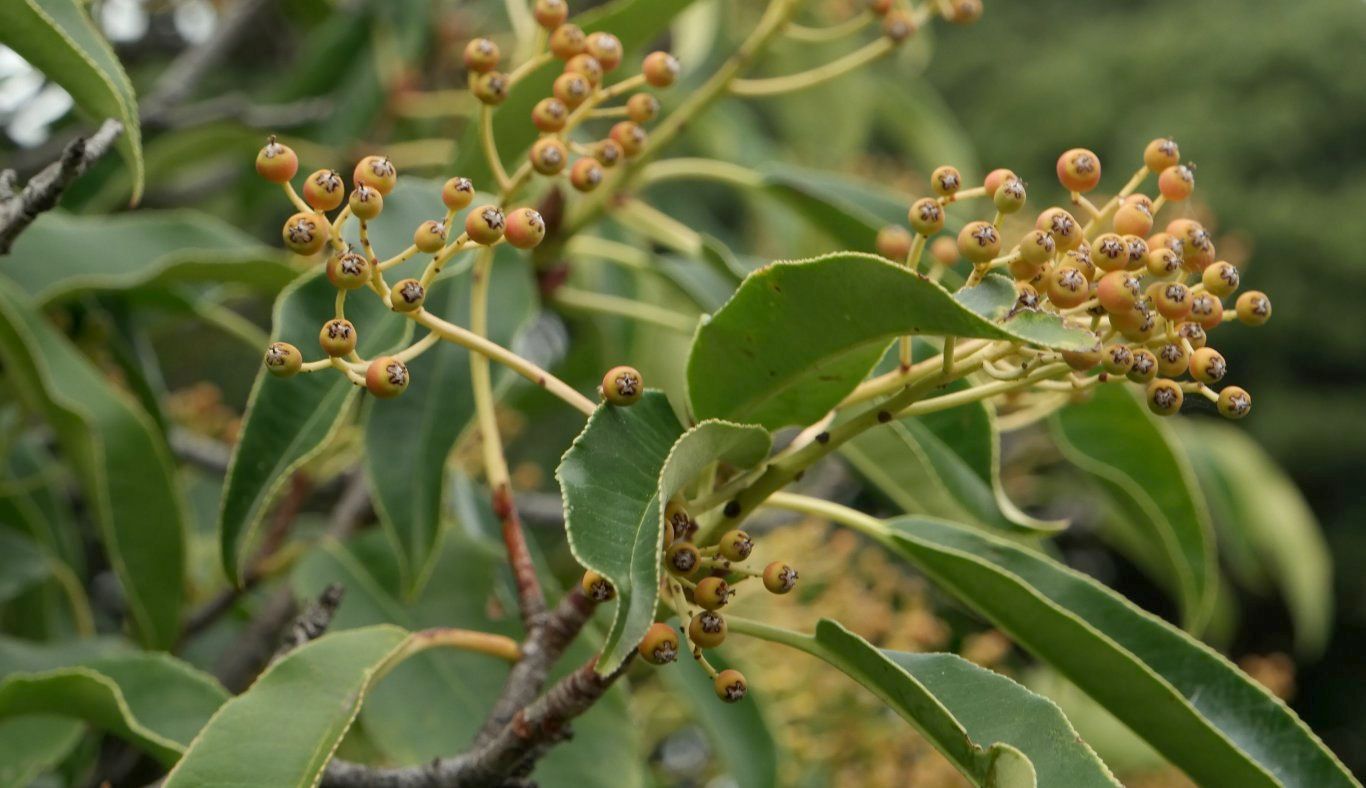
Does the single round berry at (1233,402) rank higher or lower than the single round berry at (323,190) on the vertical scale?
lower

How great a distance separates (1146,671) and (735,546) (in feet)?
0.90

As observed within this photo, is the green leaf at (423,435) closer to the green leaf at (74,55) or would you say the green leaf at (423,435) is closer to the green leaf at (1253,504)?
the green leaf at (74,55)

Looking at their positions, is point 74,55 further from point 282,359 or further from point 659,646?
point 659,646

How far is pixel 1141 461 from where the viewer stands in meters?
1.26

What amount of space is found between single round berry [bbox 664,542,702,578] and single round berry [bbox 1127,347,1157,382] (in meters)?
0.26

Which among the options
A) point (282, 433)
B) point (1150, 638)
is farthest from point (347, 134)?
point (1150, 638)

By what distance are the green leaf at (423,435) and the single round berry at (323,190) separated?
47 centimetres

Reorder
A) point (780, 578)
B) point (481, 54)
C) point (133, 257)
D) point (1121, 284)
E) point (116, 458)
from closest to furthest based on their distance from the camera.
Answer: point (1121, 284)
point (780, 578)
point (481, 54)
point (116, 458)
point (133, 257)

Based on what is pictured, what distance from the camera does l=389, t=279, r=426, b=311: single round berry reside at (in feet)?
2.39

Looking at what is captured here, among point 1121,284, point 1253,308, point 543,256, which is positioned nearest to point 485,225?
point 1121,284

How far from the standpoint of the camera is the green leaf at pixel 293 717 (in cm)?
80

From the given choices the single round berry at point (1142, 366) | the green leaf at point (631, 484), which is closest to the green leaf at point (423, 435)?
the green leaf at point (631, 484)

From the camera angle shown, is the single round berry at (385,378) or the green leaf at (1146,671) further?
the green leaf at (1146,671)

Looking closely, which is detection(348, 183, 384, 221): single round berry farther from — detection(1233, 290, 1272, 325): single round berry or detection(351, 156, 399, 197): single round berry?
detection(1233, 290, 1272, 325): single round berry
